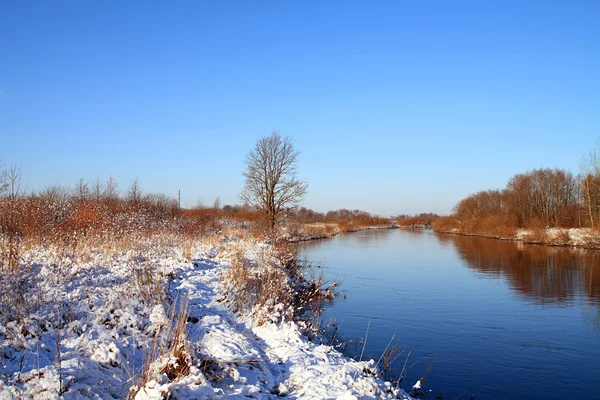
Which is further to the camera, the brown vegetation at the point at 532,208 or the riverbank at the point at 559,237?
the brown vegetation at the point at 532,208

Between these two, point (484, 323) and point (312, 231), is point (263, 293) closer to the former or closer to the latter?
point (484, 323)

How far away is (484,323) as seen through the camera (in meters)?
11.7

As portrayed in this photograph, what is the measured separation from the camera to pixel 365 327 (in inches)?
441

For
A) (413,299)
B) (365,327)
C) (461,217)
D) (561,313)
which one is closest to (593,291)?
(561,313)

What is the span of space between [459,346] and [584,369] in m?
2.43

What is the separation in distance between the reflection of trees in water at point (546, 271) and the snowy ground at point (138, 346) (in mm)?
11664

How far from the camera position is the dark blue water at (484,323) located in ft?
26.0

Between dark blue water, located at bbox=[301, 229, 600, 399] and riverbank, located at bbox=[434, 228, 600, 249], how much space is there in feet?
39.3

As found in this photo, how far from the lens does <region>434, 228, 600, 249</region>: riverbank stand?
32719 millimetres

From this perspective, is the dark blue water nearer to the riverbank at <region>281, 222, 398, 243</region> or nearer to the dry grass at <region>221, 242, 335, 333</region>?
the dry grass at <region>221, 242, 335, 333</region>

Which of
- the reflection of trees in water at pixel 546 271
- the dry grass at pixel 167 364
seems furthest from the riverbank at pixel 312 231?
the dry grass at pixel 167 364

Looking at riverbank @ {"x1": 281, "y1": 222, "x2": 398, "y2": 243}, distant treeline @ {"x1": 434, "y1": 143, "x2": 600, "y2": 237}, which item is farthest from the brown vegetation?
riverbank @ {"x1": 281, "y1": 222, "x2": 398, "y2": 243}

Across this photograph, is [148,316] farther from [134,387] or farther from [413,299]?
[413,299]

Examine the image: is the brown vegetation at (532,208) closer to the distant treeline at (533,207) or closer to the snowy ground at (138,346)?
the distant treeline at (533,207)
